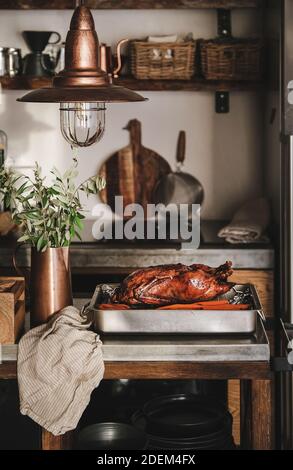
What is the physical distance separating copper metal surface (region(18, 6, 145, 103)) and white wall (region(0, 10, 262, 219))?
2.31 meters

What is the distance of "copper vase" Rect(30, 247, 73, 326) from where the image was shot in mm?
2471

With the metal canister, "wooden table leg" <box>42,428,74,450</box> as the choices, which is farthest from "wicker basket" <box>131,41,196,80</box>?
"wooden table leg" <box>42,428,74,450</box>

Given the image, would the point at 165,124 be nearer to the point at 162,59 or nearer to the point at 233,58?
the point at 162,59

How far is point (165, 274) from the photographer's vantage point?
8.02ft

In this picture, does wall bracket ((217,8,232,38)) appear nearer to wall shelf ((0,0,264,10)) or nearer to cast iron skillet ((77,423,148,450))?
wall shelf ((0,0,264,10))

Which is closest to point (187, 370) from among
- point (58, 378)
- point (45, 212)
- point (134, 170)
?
point (58, 378)

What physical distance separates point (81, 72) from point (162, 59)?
6.75 feet

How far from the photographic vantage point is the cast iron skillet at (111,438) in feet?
7.89

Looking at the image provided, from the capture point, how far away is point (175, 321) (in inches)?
93.0

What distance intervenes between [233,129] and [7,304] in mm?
2545

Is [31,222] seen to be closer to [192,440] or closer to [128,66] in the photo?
[192,440]

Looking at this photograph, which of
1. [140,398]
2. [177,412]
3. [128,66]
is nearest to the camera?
[177,412]

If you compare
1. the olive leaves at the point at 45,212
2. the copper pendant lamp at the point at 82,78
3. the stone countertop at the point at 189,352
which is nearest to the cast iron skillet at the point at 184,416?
the stone countertop at the point at 189,352
